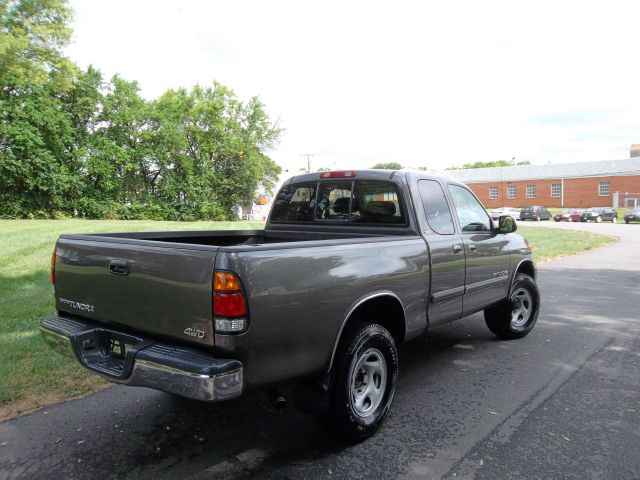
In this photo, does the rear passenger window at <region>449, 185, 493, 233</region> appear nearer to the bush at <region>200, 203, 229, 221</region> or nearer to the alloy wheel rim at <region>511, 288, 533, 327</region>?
the alloy wheel rim at <region>511, 288, 533, 327</region>

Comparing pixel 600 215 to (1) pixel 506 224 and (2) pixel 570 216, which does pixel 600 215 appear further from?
(1) pixel 506 224

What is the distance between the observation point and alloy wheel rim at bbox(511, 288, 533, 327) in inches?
229

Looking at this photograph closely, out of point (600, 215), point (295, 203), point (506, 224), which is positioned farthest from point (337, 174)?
point (600, 215)

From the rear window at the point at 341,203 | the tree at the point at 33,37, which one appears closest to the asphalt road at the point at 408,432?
the rear window at the point at 341,203

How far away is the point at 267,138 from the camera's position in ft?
146

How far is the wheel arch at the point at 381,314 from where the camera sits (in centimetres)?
320

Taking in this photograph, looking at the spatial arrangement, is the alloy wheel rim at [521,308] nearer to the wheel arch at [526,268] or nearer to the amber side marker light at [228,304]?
the wheel arch at [526,268]

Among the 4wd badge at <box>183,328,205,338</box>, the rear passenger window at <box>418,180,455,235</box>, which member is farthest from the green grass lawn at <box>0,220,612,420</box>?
the rear passenger window at <box>418,180,455,235</box>

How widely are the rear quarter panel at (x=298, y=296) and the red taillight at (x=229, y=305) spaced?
49 millimetres

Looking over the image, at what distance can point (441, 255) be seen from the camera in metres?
4.15

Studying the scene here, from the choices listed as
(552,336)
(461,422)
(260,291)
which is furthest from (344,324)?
(552,336)

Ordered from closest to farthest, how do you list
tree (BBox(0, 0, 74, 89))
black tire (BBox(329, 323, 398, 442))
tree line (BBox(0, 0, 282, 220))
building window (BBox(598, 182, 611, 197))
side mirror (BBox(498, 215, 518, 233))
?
black tire (BBox(329, 323, 398, 442))
side mirror (BBox(498, 215, 518, 233))
tree (BBox(0, 0, 74, 89))
tree line (BBox(0, 0, 282, 220))
building window (BBox(598, 182, 611, 197))

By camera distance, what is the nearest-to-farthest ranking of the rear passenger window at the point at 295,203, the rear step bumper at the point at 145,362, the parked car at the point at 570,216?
the rear step bumper at the point at 145,362 < the rear passenger window at the point at 295,203 < the parked car at the point at 570,216

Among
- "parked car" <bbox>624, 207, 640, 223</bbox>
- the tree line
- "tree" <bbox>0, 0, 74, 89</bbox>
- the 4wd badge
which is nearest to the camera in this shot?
the 4wd badge
